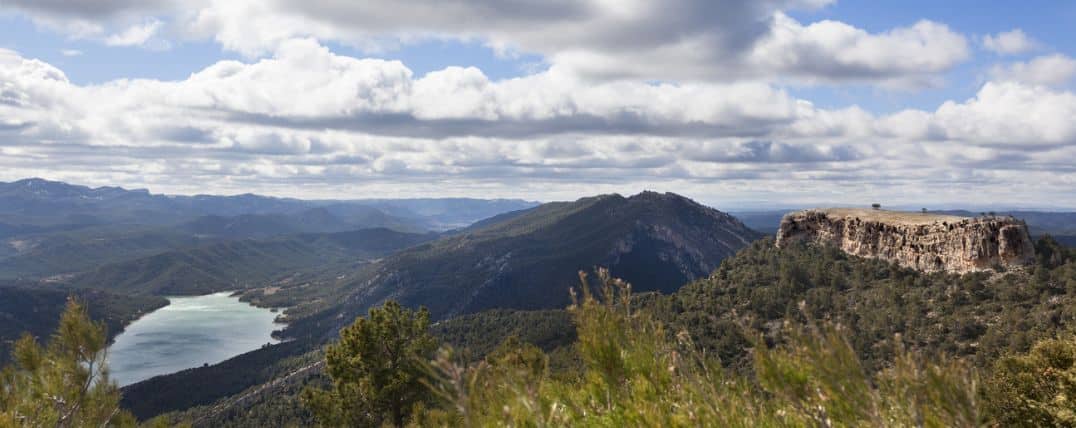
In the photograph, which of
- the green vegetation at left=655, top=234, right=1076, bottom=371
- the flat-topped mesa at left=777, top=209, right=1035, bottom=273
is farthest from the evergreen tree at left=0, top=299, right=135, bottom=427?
the flat-topped mesa at left=777, top=209, right=1035, bottom=273

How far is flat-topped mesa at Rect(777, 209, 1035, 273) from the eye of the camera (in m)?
86.1

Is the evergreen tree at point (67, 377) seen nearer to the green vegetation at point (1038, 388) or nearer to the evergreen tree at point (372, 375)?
the evergreen tree at point (372, 375)

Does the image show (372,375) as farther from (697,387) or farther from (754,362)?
(697,387)

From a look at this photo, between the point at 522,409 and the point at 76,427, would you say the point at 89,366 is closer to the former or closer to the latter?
the point at 76,427

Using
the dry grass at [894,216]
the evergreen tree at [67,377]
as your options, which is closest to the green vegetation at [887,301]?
the dry grass at [894,216]

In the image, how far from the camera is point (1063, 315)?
66500mm

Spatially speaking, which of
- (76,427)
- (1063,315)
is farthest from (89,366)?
(1063,315)

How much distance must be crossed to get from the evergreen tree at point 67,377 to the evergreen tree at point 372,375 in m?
14.6

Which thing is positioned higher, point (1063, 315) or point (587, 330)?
point (587, 330)

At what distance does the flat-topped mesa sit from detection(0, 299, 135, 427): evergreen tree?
339 ft

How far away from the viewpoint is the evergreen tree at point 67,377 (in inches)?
854

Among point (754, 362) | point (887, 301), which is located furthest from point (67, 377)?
point (887, 301)

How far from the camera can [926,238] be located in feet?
322

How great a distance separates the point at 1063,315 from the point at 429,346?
235ft
